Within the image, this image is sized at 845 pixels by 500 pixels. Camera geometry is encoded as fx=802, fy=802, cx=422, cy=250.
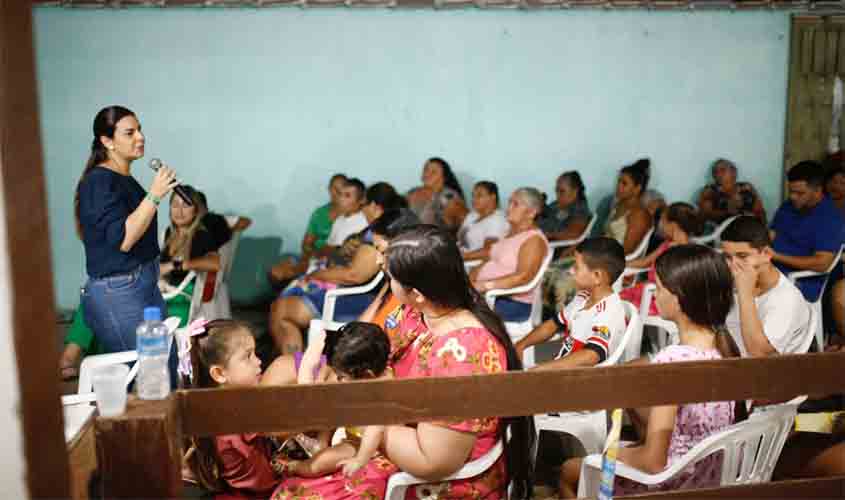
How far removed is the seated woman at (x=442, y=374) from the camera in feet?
6.09

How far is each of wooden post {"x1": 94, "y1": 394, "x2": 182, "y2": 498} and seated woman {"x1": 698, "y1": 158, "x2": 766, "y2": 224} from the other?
490cm

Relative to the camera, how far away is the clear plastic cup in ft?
4.99

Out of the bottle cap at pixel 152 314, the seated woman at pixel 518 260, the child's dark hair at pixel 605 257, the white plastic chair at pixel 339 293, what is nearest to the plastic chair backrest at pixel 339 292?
the white plastic chair at pixel 339 293

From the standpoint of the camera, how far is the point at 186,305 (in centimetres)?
404

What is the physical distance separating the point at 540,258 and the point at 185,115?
2.99 meters

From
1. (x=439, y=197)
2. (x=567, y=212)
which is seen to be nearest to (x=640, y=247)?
(x=567, y=212)

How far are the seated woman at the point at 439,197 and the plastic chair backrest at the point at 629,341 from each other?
2.42m

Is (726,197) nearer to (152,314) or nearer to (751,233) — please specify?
(751,233)

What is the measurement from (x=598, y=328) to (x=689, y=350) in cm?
52

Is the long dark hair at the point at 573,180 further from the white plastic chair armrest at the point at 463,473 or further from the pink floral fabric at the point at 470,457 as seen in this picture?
the white plastic chair armrest at the point at 463,473

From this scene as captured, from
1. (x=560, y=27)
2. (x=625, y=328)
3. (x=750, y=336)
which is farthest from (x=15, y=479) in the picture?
(x=560, y=27)

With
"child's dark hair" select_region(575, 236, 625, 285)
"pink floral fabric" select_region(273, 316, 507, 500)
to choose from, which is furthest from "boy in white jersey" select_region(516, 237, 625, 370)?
"pink floral fabric" select_region(273, 316, 507, 500)

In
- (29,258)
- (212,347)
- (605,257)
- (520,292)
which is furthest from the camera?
(520,292)

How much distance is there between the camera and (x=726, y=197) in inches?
230
